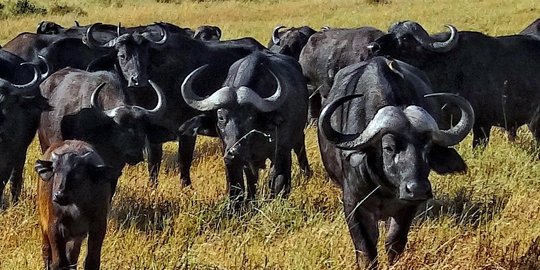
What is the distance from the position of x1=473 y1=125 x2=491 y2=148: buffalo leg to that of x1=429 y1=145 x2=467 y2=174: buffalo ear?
4.11 m

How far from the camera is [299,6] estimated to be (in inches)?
1320

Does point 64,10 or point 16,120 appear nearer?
point 16,120

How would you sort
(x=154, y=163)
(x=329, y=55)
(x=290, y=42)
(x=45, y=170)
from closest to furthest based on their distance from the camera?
(x=45, y=170)
(x=154, y=163)
(x=329, y=55)
(x=290, y=42)

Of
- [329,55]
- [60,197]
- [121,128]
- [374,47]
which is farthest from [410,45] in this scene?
[60,197]

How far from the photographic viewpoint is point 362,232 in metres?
5.53

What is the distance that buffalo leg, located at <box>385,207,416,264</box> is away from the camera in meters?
5.43

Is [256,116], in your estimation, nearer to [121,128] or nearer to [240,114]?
[240,114]

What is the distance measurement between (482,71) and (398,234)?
4.37m

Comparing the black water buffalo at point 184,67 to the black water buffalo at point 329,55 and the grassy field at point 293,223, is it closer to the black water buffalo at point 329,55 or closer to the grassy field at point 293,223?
the grassy field at point 293,223

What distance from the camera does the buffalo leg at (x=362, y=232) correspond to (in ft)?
17.9

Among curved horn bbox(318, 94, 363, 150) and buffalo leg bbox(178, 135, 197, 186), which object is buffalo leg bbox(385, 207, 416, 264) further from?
buffalo leg bbox(178, 135, 197, 186)

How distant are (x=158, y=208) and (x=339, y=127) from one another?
211 centimetres

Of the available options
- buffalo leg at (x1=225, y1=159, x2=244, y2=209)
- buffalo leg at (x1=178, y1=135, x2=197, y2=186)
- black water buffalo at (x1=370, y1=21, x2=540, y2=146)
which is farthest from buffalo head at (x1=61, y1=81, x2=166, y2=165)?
black water buffalo at (x1=370, y1=21, x2=540, y2=146)

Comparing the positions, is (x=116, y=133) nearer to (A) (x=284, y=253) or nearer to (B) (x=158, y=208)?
(B) (x=158, y=208)
